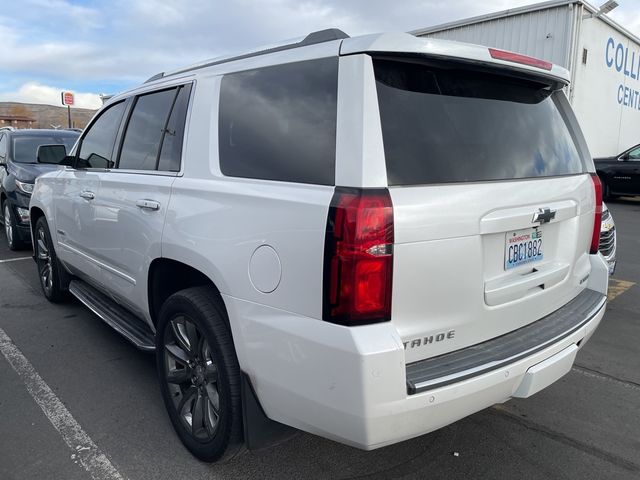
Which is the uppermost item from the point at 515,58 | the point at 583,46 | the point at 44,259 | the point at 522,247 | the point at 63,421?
the point at 583,46

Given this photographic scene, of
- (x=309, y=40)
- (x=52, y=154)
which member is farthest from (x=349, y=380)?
(x=52, y=154)

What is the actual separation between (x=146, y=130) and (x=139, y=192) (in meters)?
0.50

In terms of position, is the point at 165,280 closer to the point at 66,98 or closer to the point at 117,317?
the point at 117,317

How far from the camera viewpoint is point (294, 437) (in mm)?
2873

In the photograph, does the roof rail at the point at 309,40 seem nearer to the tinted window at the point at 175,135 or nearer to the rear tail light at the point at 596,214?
the tinted window at the point at 175,135

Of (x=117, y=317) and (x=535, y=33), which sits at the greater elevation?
(x=535, y=33)

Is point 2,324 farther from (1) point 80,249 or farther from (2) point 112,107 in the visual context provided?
(2) point 112,107

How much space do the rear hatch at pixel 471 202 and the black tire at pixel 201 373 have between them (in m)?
0.86

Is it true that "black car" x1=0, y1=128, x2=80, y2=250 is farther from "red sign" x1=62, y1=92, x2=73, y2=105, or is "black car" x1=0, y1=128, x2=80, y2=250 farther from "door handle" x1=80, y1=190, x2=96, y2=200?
"red sign" x1=62, y1=92, x2=73, y2=105

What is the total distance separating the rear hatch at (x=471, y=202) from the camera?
78.1 inches

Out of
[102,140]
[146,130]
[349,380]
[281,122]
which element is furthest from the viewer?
[102,140]

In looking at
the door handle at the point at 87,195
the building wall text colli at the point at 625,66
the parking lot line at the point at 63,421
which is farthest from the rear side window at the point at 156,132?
the building wall text colli at the point at 625,66

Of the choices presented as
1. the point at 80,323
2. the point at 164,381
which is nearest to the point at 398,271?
the point at 164,381

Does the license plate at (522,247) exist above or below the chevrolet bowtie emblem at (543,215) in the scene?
below
